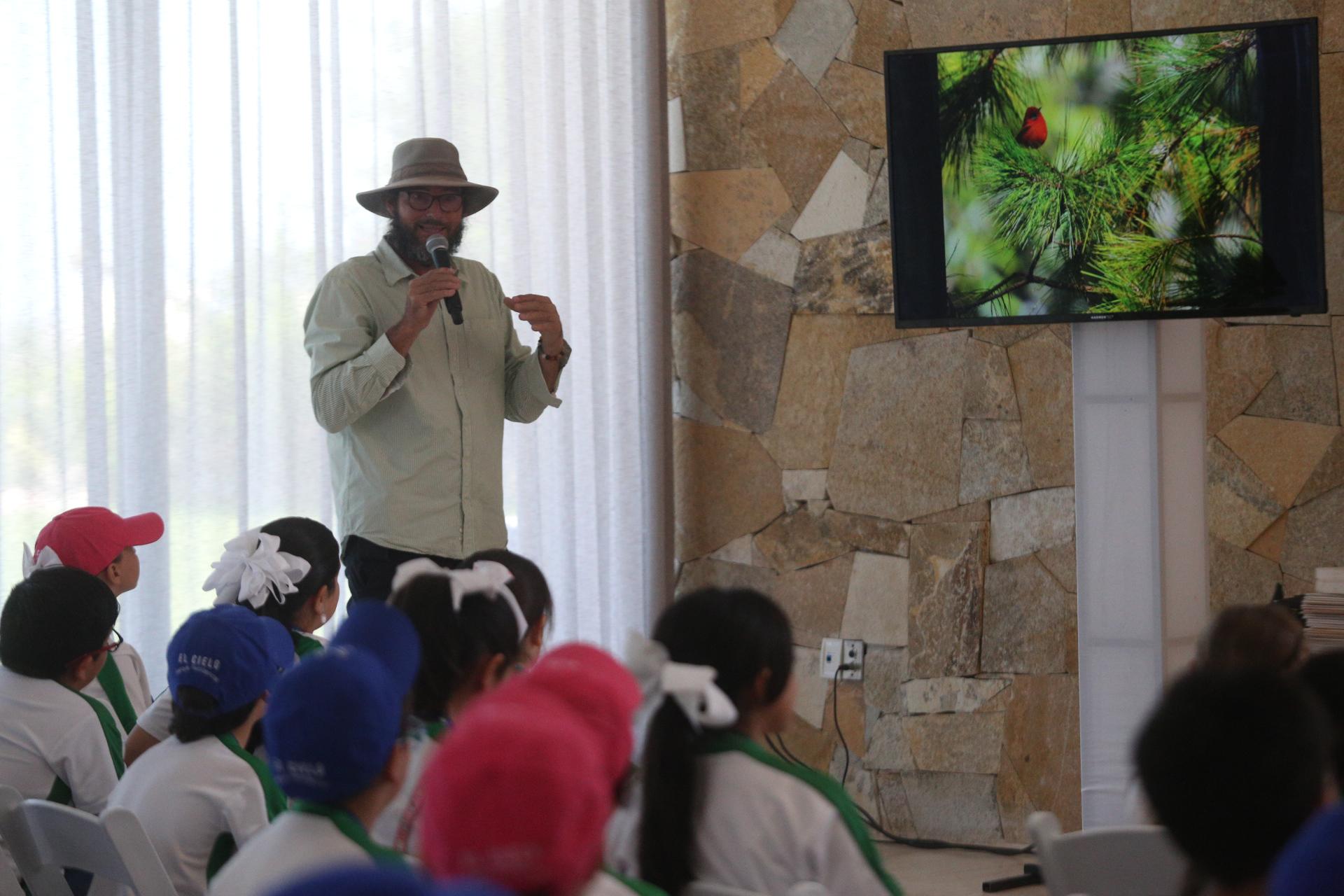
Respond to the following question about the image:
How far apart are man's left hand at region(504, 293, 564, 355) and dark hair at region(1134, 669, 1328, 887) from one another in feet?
6.18

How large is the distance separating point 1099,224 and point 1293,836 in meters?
2.06

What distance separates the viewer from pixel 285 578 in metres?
2.43

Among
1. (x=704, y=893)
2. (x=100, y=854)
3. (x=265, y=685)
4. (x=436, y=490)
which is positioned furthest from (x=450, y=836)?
(x=436, y=490)

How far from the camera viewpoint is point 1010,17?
360 cm

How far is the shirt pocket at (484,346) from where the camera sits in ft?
9.58

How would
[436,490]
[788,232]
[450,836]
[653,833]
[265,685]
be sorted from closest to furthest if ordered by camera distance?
[450,836], [653,833], [265,685], [436,490], [788,232]

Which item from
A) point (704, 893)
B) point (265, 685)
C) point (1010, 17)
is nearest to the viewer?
point (704, 893)

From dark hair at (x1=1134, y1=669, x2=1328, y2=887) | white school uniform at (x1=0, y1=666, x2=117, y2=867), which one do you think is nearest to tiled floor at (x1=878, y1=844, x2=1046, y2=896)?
white school uniform at (x1=0, y1=666, x2=117, y2=867)

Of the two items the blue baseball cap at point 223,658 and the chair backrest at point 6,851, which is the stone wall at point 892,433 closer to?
the blue baseball cap at point 223,658

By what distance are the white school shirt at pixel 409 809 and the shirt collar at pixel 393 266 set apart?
1297 mm

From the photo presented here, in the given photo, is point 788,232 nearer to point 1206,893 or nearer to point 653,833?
point 653,833

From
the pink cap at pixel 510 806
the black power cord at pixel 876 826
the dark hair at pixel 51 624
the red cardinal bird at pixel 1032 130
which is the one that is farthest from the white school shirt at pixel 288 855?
the black power cord at pixel 876 826

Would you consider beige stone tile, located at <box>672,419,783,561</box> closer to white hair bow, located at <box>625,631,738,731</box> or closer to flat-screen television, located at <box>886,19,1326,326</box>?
flat-screen television, located at <box>886,19,1326,326</box>

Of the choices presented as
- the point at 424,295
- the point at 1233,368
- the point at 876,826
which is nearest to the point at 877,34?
the point at 1233,368
